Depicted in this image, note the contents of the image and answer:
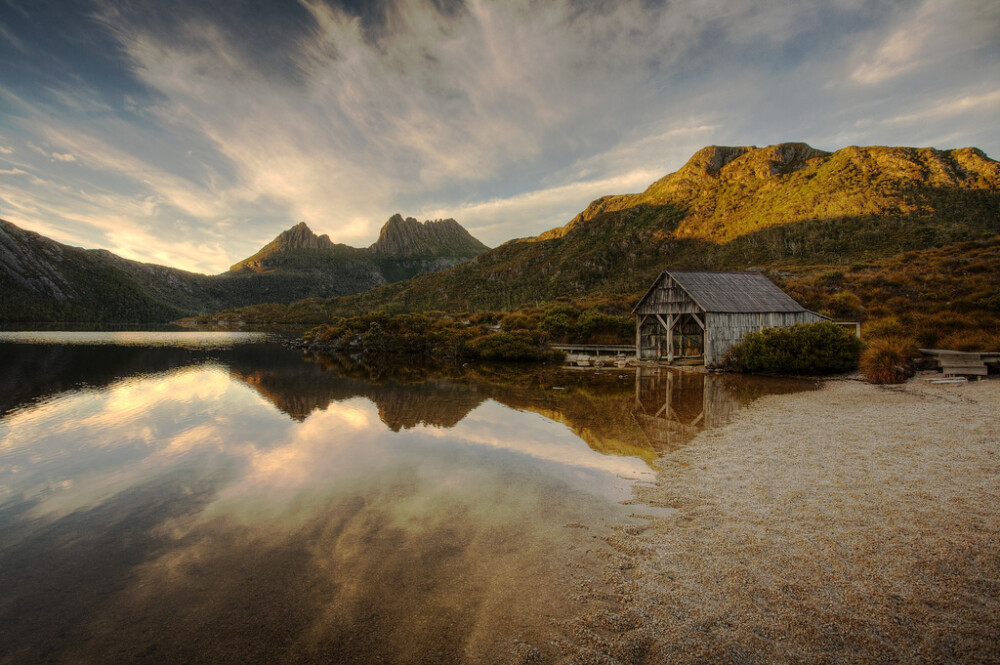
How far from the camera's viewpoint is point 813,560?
5336 mm

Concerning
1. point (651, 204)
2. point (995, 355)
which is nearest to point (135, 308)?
point (651, 204)

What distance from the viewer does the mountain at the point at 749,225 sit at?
70.9 meters

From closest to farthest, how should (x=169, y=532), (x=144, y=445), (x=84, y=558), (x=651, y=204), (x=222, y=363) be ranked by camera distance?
(x=84, y=558)
(x=169, y=532)
(x=144, y=445)
(x=222, y=363)
(x=651, y=204)

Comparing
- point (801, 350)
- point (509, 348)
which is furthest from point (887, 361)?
point (509, 348)

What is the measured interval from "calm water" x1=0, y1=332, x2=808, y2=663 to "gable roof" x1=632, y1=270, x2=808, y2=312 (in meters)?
10.1

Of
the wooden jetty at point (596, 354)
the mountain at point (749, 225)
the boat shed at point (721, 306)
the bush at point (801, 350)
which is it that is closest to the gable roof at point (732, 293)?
the boat shed at point (721, 306)

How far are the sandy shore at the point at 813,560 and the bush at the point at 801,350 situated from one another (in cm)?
1298

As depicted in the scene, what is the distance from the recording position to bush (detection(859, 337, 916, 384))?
18.5 m

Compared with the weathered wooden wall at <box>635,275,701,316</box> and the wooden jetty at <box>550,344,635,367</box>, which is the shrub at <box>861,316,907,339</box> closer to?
the weathered wooden wall at <box>635,275,701,316</box>

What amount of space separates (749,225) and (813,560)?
108m

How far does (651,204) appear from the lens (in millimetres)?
148625

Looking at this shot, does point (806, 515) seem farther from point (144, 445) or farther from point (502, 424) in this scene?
point (144, 445)

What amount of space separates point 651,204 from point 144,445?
518 feet

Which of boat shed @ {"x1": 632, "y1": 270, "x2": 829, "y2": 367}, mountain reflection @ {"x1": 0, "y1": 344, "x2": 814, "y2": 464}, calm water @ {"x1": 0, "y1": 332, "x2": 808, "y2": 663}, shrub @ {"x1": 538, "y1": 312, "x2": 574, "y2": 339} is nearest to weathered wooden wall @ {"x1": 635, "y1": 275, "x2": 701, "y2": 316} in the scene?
boat shed @ {"x1": 632, "y1": 270, "x2": 829, "y2": 367}
